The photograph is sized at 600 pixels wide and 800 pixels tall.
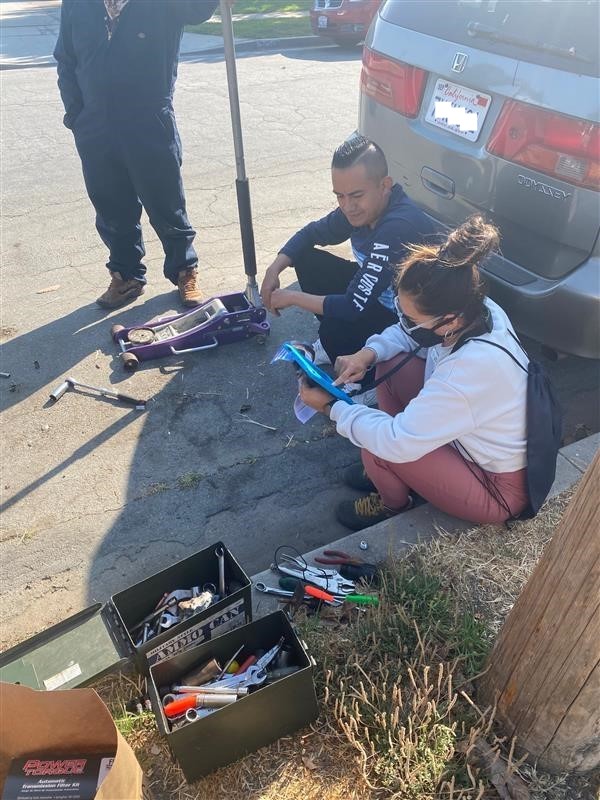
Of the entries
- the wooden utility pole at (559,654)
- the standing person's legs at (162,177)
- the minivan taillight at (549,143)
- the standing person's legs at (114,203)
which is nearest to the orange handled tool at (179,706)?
the wooden utility pole at (559,654)

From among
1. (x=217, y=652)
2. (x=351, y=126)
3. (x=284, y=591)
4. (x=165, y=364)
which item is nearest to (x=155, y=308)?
(x=165, y=364)

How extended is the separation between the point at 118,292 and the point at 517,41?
114 inches

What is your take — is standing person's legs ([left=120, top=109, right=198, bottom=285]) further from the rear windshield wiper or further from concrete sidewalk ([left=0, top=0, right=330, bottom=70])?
concrete sidewalk ([left=0, top=0, right=330, bottom=70])

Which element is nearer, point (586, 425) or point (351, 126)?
point (586, 425)

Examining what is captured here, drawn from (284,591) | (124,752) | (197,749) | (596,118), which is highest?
(596,118)

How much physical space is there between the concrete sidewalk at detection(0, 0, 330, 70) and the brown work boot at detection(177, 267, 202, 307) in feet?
24.9

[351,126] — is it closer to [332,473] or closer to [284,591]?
[332,473]

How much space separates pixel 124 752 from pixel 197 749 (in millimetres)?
271

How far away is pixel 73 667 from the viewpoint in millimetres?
2303

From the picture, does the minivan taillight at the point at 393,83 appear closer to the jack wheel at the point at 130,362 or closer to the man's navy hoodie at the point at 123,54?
the man's navy hoodie at the point at 123,54

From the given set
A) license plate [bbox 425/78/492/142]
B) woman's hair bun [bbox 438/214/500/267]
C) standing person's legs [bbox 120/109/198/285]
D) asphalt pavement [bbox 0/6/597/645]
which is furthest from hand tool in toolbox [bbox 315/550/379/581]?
standing person's legs [bbox 120/109/198/285]

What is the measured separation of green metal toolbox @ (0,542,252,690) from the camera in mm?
2254

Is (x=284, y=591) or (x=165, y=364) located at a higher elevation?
(x=284, y=591)

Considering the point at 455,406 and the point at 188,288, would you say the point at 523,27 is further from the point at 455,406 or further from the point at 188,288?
the point at 188,288
